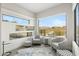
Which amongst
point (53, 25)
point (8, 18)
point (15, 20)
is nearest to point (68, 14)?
point (53, 25)

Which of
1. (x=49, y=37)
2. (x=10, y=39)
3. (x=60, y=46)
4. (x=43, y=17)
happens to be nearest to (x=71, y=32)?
(x=60, y=46)

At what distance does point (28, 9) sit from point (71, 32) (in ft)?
6.14

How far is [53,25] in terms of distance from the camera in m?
3.45

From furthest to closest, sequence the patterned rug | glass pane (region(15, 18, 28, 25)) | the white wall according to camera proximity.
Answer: glass pane (region(15, 18, 28, 25)), the white wall, the patterned rug

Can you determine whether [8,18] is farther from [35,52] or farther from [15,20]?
[35,52]

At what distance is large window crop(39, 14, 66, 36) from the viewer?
3195 mm

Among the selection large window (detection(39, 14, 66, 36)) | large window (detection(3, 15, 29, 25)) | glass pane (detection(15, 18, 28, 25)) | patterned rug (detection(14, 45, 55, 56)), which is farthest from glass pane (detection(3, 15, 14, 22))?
large window (detection(39, 14, 66, 36))

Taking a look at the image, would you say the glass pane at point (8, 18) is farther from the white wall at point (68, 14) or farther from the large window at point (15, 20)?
the white wall at point (68, 14)

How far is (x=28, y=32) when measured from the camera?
3.54 meters

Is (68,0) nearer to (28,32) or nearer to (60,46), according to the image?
(60,46)

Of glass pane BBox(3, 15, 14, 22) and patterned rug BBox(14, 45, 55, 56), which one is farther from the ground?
glass pane BBox(3, 15, 14, 22)

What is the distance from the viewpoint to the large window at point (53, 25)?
3.19 m

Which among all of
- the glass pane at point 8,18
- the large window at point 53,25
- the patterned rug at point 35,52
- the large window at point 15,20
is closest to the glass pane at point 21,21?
the large window at point 15,20

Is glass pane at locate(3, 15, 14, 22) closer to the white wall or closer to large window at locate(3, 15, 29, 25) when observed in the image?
large window at locate(3, 15, 29, 25)
